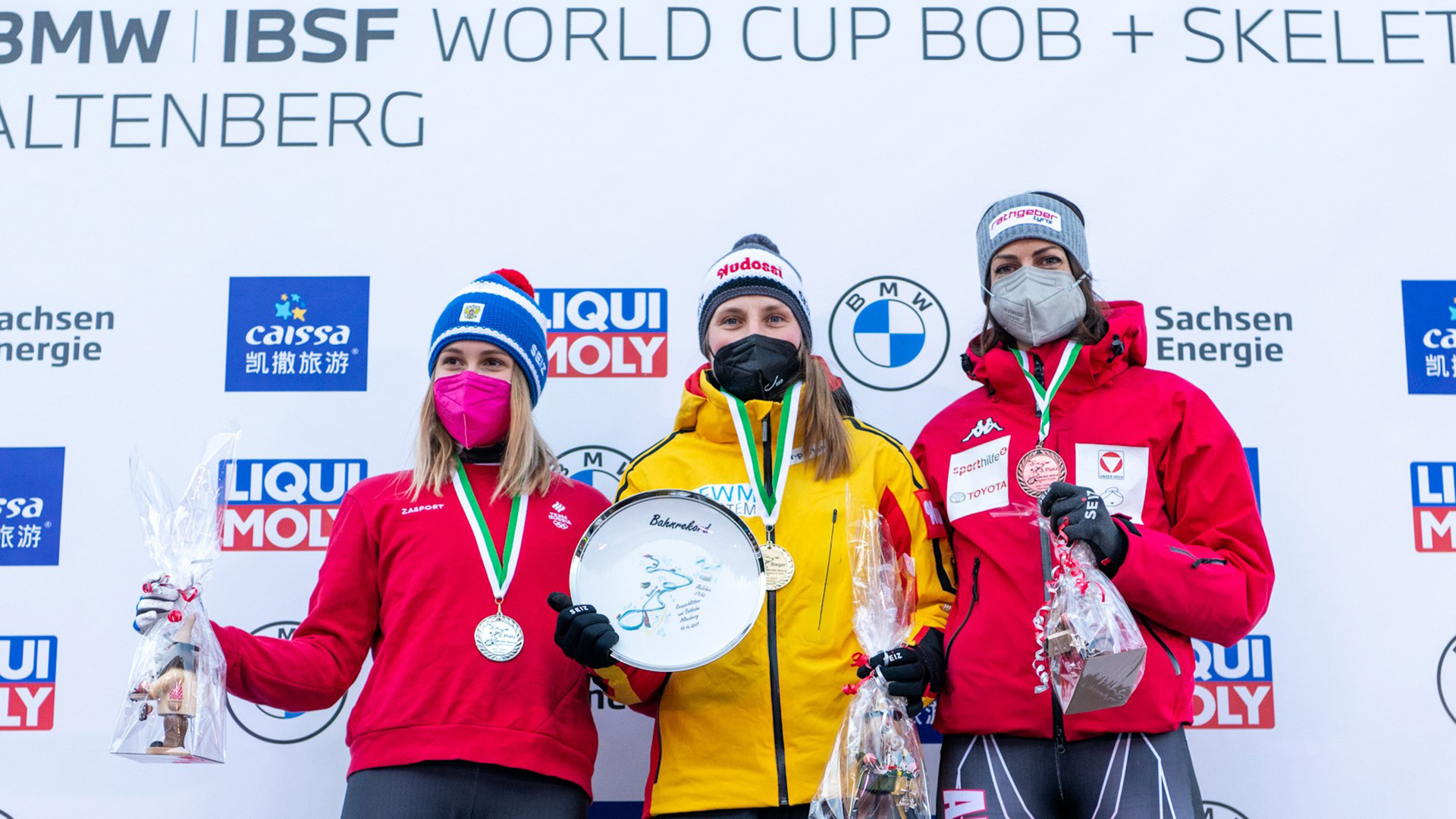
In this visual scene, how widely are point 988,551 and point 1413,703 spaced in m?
1.59

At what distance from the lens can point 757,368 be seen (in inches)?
108

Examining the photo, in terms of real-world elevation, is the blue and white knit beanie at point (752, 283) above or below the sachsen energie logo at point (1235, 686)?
above

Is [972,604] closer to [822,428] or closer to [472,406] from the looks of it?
[822,428]

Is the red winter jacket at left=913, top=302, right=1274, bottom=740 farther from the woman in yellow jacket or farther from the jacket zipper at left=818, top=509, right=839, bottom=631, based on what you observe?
the jacket zipper at left=818, top=509, right=839, bottom=631

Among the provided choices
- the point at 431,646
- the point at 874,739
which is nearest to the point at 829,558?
the point at 874,739

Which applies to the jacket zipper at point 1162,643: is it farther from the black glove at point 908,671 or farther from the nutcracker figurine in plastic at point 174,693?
the nutcracker figurine in plastic at point 174,693

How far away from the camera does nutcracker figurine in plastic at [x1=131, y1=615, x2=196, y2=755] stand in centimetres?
229

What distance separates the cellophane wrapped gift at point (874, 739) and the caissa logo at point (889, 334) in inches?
42.1

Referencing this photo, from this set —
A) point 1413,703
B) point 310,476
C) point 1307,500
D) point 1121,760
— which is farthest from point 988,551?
point 310,476

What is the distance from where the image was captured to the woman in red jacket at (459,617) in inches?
100

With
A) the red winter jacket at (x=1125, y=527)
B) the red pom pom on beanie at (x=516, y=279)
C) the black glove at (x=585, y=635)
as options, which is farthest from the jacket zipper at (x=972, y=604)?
the red pom pom on beanie at (x=516, y=279)

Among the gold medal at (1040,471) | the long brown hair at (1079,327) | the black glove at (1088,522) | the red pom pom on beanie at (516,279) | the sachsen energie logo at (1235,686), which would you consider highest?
the red pom pom on beanie at (516,279)

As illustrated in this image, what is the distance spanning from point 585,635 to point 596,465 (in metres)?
1.13

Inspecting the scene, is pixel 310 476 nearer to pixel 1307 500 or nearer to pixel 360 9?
pixel 360 9
